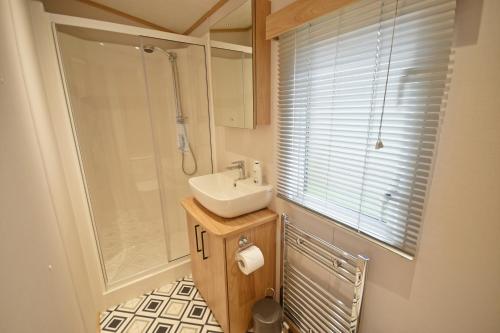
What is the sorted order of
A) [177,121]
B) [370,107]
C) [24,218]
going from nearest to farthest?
1. [24,218]
2. [370,107]
3. [177,121]

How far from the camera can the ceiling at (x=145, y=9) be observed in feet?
5.75

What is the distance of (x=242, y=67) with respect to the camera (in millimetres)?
1533

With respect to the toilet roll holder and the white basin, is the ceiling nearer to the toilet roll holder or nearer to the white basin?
the white basin

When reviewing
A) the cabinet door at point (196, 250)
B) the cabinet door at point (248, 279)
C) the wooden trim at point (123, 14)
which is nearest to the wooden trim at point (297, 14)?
the cabinet door at point (248, 279)

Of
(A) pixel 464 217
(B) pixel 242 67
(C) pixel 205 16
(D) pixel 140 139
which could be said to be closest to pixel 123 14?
(C) pixel 205 16

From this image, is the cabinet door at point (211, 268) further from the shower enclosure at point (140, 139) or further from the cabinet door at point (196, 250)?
the shower enclosure at point (140, 139)

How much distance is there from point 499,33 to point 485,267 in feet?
2.21

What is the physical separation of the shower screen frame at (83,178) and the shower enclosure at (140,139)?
2.5 inches

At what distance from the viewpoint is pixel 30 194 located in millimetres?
688

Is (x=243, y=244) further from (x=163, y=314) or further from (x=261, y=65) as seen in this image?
(x=261, y=65)

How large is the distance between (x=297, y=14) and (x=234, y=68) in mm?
711

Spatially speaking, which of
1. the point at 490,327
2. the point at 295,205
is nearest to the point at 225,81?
the point at 295,205

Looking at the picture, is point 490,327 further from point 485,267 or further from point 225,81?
point 225,81

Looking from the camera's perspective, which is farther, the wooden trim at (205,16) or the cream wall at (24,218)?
the wooden trim at (205,16)
